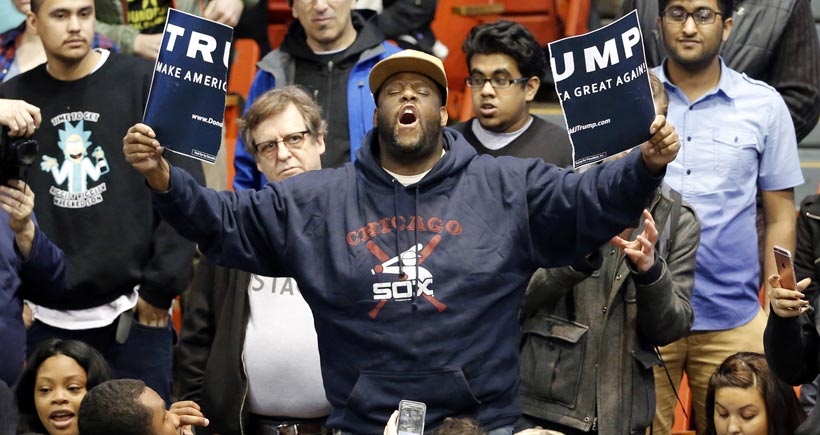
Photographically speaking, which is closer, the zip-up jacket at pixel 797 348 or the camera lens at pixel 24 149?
the zip-up jacket at pixel 797 348

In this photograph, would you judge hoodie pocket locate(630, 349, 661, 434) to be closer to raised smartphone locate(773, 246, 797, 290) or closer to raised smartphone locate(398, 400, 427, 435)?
raised smartphone locate(773, 246, 797, 290)

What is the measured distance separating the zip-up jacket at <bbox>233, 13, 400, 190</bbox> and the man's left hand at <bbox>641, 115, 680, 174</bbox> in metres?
2.36

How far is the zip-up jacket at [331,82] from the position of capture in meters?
7.12

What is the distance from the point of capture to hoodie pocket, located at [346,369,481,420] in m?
5.03

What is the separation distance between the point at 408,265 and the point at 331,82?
91.4 inches

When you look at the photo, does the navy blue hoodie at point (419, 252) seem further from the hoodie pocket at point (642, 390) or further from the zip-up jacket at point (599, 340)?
the hoodie pocket at point (642, 390)

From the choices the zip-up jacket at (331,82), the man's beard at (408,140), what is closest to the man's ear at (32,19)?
the zip-up jacket at (331,82)

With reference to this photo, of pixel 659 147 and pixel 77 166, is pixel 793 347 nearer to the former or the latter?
pixel 659 147

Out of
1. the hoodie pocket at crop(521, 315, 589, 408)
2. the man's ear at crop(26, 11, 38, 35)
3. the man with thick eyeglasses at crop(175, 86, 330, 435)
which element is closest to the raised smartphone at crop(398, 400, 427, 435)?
the hoodie pocket at crop(521, 315, 589, 408)

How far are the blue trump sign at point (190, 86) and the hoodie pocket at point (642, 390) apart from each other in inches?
69.2

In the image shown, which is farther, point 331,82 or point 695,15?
point 331,82

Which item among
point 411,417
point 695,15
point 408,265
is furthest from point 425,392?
point 695,15

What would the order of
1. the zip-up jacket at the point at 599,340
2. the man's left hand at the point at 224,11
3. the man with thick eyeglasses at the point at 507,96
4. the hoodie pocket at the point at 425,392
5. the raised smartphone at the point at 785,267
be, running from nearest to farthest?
the hoodie pocket at the point at 425,392 → the raised smartphone at the point at 785,267 → the zip-up jacket at the point at 599,340 → the man with thick eyeglasses at the point at 507,96 → the man's left hand at the point at 224,11

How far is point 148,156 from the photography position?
194 inches
